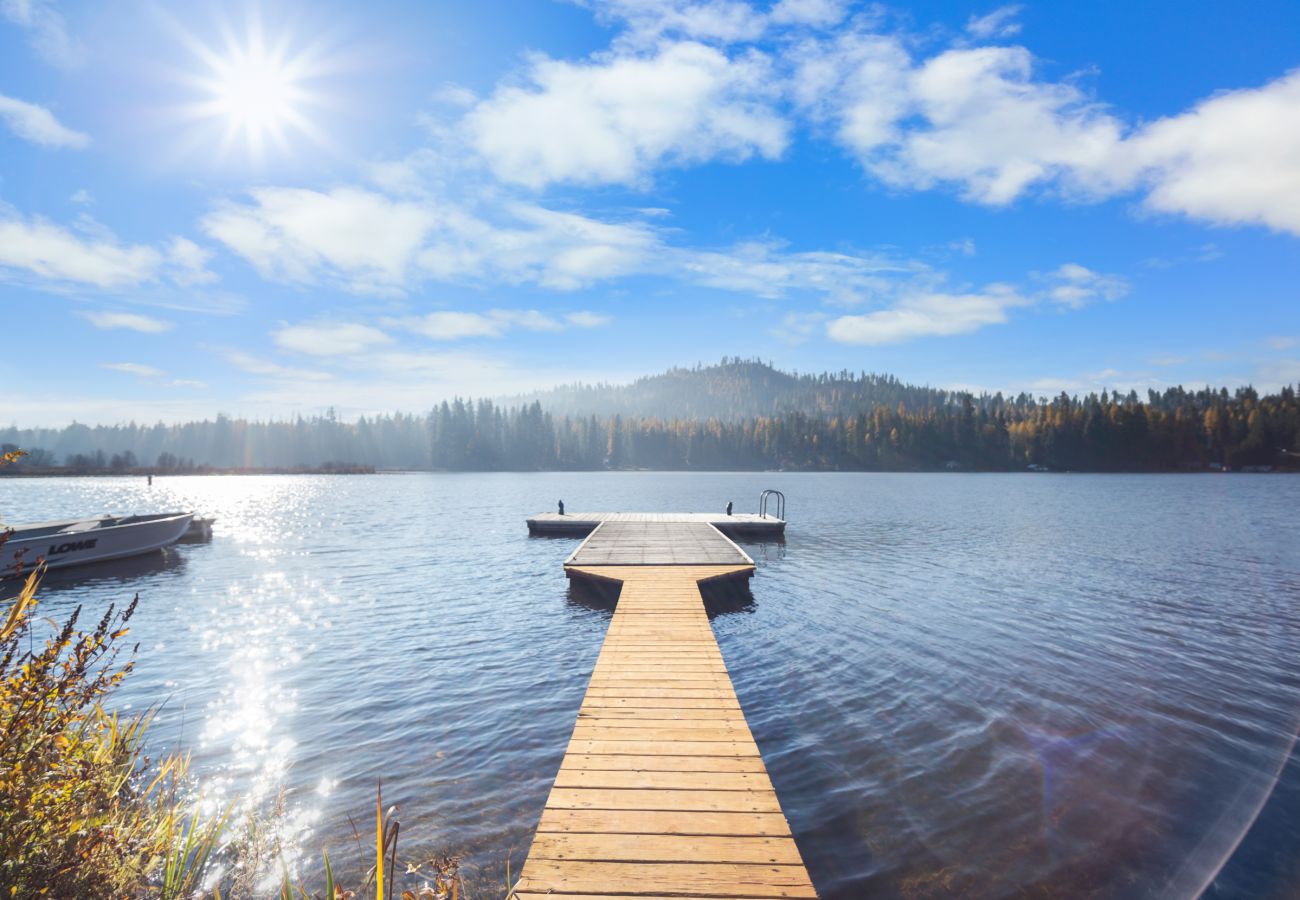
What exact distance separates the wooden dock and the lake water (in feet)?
3.60

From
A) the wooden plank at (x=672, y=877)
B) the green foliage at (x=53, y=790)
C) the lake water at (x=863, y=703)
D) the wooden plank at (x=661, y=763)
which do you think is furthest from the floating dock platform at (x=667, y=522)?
the green foliage at (x=53, y=790)

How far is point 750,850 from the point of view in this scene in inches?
198

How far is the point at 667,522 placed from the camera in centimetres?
2941

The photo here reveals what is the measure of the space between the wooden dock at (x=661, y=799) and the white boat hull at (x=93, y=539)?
2386 cm

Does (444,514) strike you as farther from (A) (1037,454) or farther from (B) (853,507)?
(A) (1037,454)

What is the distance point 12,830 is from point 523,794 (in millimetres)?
4765

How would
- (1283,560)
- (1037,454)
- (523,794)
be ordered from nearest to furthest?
1. (523,794)
2. (1283,560)
3. (1037,454)

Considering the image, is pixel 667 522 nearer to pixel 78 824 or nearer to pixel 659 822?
pixel 659 822

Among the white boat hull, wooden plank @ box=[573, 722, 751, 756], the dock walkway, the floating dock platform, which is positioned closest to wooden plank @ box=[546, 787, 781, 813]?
wooden plank @ box=[573, 722, 751, 756]

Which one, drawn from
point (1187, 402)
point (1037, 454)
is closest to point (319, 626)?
point (1037, 454)

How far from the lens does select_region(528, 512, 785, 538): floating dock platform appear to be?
95.5 ft

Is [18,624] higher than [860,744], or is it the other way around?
[18,624]

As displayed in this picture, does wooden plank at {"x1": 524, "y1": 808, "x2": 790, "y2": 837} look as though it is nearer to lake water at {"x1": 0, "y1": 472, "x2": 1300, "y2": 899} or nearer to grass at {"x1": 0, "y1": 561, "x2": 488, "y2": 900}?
grass at {"x1": 0, "y1": 561, "x2": 488, "y2": 900}

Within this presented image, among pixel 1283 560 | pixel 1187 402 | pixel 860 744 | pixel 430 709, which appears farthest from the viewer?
pixel 1187 402
